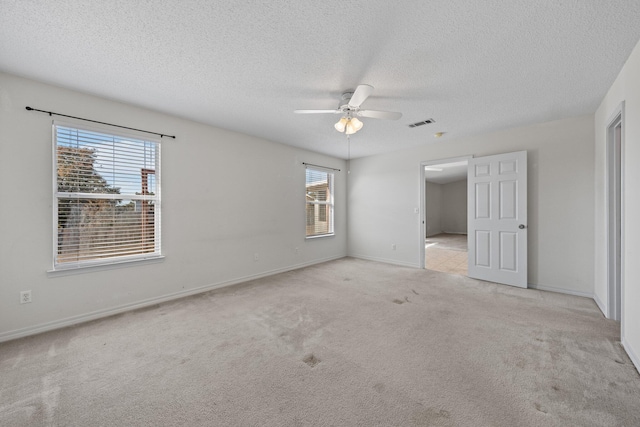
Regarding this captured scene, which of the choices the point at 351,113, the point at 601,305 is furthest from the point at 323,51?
the point at 601,305

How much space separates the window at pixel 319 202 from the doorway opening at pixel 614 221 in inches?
165

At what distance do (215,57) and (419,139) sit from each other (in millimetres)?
3543

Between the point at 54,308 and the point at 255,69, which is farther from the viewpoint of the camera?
the point at 54,308

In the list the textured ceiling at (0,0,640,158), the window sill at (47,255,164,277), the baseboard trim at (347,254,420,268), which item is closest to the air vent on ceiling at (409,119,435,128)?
the textured ceiling at (0,0,640,158)

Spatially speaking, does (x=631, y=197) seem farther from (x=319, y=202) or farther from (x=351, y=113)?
(x=319, y=202)

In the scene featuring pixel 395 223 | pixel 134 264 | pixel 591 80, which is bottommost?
pixel 134 264

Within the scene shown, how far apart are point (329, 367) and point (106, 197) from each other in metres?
2.94

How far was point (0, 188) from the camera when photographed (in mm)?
2273

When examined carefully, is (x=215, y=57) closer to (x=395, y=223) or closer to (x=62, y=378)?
(x=62, y=378)

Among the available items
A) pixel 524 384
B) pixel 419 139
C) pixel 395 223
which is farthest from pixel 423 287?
pixel 419 139

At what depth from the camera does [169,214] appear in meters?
3.30

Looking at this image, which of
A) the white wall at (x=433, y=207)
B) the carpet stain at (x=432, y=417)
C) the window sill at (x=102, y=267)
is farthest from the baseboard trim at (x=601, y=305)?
the white wall at (x=433, y=207)

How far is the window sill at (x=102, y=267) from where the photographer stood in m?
2.55

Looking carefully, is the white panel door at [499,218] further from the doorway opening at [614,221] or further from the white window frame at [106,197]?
the white window frame at [106,197]
